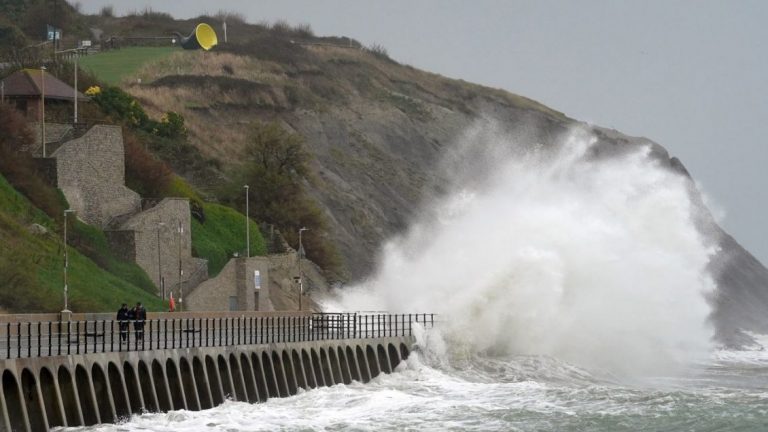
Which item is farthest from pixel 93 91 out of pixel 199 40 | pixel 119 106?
pixel 199 40

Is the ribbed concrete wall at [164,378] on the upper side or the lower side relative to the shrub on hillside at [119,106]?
lower

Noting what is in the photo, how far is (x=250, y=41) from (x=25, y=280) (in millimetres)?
88581

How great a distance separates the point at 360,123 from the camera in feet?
427

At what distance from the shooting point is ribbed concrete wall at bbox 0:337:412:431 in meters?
32.2

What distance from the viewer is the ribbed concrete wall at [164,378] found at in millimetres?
32156

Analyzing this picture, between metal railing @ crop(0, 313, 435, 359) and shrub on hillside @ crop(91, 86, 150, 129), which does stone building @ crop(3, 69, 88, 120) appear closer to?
shrub on hillside @ crop(91, 86, 150, 129)

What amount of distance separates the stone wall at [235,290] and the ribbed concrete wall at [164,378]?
19.1m

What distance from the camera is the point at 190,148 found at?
97438 millimetres

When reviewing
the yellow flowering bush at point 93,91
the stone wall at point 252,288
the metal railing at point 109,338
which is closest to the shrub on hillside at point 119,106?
the yellow flowering bush at point 93,91

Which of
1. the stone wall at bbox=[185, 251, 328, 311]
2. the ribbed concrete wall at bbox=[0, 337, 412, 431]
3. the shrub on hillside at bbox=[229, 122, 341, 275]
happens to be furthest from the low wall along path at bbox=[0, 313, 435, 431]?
the shrub on hillside at bbox=[229, 122, 341, 275]

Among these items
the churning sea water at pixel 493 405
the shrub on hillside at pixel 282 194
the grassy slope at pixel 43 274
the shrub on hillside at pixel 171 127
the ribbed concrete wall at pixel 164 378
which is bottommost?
the churning sea water at pixel 493 405

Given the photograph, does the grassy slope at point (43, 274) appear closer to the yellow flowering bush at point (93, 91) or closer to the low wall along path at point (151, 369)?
the low wall along path at point (151, 369)

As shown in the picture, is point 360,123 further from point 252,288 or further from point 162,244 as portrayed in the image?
point 162,244

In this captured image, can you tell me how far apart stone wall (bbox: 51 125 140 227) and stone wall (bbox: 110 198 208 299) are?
1.31m
